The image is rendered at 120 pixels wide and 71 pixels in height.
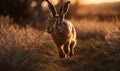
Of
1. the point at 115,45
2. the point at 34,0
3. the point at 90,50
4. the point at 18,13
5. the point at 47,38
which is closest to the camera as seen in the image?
the point at 115,45

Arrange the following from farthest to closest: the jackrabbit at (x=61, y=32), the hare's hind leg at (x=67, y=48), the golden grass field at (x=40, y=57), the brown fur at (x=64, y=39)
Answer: the hare's hind leg at (x=67, y=48) < the brown fur at (x=64, y=39) < the jackrabbit at (x=61, y=32) < the golden grass field at (x=40, y=57)

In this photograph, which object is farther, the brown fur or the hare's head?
the brown fur

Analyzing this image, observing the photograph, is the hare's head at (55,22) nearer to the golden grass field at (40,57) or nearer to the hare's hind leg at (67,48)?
the golden grass field at (40,57)

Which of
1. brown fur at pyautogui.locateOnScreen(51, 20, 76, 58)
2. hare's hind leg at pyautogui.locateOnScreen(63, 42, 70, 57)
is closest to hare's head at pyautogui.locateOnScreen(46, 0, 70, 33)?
brown fur at pyautogui.locateOnScreen(51, 20, 76, 58)

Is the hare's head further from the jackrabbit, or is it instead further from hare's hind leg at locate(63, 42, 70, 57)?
hare's hind leg at locate(63, 42, 70, 57)

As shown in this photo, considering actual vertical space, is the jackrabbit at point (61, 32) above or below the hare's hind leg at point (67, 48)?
above

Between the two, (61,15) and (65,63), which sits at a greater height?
(61,15)

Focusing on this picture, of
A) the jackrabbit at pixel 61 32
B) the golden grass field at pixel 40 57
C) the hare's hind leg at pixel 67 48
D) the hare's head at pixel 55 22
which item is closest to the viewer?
the golden grass field at pixel 40 57

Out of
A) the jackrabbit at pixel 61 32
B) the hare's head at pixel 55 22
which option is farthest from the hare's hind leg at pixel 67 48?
the hare's head at pixel 55 22

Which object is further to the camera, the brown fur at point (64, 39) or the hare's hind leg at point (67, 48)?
the hare's hind leg at point (67, 48)

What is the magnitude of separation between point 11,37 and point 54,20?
4.63 feet

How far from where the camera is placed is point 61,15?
526 inches

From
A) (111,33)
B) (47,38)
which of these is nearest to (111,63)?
(111,33)

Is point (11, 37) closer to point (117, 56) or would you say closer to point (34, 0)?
point (117, 56)
